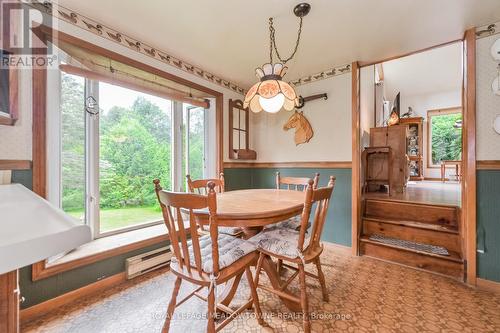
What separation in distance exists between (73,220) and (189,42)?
1.95 m

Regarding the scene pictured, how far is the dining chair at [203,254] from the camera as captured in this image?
107 centimetres

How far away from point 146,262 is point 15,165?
4.11 ft

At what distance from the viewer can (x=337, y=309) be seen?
159cm

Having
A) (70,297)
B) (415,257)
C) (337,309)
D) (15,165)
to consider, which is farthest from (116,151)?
(415,257)

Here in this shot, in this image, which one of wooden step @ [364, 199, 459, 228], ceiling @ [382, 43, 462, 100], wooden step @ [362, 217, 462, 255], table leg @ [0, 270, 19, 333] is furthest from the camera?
ceiling @ [382, 43, 462, 100]

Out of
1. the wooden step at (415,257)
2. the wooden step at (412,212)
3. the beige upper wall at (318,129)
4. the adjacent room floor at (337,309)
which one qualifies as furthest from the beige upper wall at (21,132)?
the wooden step at (412,212)

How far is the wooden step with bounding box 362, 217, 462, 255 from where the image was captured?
2.21 metres

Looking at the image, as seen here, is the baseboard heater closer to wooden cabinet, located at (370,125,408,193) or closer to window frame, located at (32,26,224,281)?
window frame, located at (32,26,224,281)

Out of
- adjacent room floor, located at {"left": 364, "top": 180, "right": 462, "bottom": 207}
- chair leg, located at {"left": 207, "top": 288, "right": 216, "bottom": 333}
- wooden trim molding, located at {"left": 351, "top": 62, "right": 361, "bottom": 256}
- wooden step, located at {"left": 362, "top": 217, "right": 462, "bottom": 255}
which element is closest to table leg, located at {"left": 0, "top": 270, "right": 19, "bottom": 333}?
chair leg, located at {"left": 207, "top": 288, "right": 216, "bottom": 333}

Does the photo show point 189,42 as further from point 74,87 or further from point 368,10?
point 368,10

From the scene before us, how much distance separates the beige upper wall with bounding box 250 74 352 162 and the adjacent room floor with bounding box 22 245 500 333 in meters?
1.49

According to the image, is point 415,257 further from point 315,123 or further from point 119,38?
point 119,38

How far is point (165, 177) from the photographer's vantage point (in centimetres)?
259

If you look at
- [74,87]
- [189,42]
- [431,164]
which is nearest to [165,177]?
[74,87]
